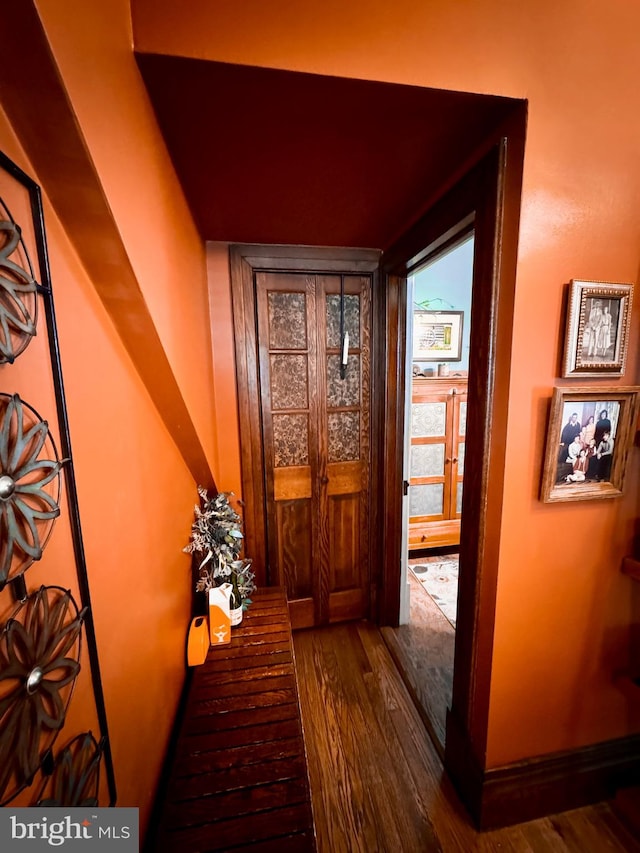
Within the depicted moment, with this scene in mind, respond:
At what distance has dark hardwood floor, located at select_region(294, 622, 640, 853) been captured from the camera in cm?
115

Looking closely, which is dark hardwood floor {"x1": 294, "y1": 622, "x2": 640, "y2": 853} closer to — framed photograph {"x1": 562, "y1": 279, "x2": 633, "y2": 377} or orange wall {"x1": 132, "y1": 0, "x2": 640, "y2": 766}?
orange wall {"x1": 132, "y1": 0, "x2": 640, "y2": 766}

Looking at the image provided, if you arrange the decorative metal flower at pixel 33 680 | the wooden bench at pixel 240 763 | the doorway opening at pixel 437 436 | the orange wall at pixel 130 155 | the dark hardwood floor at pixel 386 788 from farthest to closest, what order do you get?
the doorway opening at pixel 437 436 → the dark hardwood floor at pixel 386 788 → the wooden bench at pixel 240 763 → the orange wall at pixel 130 155 → the decorative metal flower at pixel 33 680

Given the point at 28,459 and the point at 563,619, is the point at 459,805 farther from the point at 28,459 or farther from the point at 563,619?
the point at 28,459

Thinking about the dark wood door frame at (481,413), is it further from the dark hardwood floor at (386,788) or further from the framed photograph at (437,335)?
the framed photograph at (437,335)

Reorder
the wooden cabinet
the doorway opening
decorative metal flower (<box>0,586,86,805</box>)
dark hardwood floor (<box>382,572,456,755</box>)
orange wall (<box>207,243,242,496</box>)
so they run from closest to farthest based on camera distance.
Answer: decorative metal flower (<box>0,586,86,805</box>)
dark hardwood floor (<box>382,572,456,755</box>)
orange wall (<box>207,243,242,496</box>)
the doorway opening
the wooden cabinet

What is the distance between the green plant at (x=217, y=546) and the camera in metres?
1.33

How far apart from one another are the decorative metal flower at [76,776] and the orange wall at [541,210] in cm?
111

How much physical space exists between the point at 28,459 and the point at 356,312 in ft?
5.70

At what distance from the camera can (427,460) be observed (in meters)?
2.86

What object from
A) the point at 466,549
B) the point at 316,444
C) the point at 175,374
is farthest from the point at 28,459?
the point at 316,444

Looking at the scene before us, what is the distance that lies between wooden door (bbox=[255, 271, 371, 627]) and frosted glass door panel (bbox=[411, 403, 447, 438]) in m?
0.93

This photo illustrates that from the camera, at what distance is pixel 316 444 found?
6.43 ft
